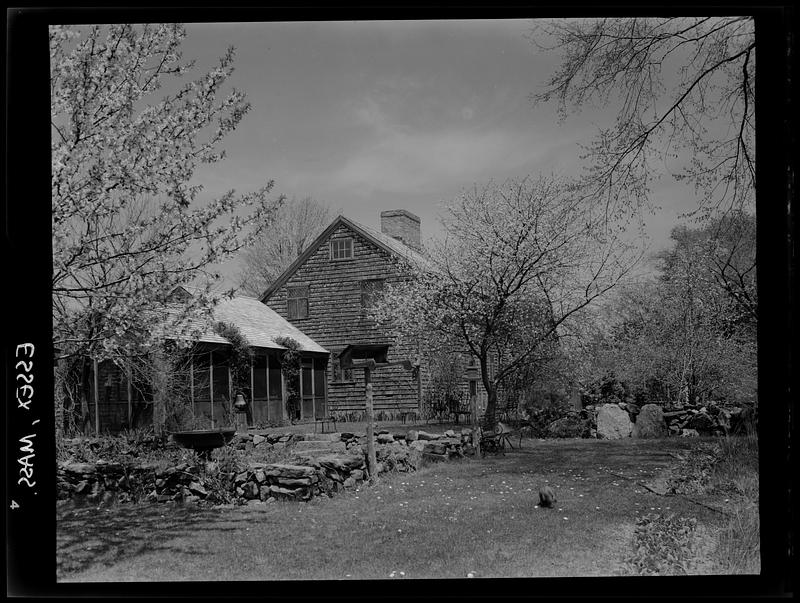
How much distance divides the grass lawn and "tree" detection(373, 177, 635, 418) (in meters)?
1.53

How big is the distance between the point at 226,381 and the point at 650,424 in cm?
447

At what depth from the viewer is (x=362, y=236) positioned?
634 centimetres

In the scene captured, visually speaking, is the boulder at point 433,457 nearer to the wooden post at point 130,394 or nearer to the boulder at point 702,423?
the boulder at point 702,423

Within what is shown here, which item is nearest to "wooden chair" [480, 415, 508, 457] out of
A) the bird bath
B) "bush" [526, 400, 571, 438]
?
"bush" [526, 400, 571, 438]

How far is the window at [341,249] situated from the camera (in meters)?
6.38

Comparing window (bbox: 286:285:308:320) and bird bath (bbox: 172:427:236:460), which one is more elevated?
window (bbox: 286:285:308:320)

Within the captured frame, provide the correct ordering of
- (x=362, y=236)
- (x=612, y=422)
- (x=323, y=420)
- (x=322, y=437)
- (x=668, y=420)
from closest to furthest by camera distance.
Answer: (x=668, y=420) < (x=362, y=236) < (x=612, y=422) < (x=322, y=437) < (x=323, y=420)

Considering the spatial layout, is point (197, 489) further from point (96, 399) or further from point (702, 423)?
point (702, 423)

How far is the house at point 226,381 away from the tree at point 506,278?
3.28ft

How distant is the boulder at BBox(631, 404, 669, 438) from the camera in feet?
20.2

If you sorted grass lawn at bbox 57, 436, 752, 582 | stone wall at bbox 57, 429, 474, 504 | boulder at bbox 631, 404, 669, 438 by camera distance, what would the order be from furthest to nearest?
1. boulder at bbox 631, 404, 669, 438
2. stone wall at bbox 57, 429, 474, 504
3. grass lawn at bbox 57, 436, 752, 582

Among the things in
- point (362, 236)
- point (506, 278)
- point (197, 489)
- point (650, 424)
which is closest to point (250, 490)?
point (197, 489)

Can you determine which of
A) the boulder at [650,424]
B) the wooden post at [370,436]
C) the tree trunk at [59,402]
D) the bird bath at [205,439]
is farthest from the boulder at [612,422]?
the tree trunk at [59,402]

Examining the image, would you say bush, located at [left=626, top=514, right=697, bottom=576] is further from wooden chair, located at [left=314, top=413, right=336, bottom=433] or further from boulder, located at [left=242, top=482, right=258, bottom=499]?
wooden chair, located at [left=314, top=413, right=336, bottom=433]
